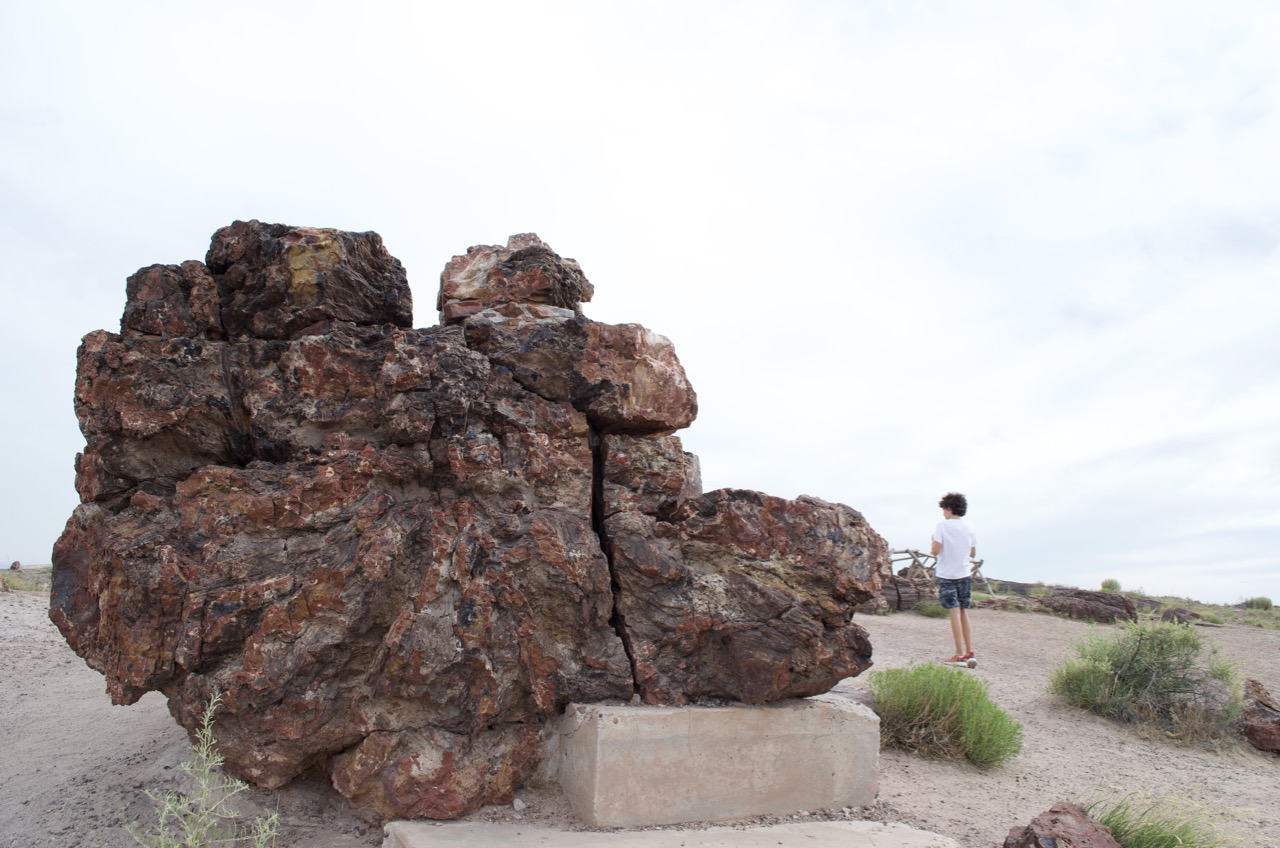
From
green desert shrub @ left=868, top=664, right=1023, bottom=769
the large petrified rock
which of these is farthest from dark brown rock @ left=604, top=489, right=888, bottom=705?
green desert shrub @ left=868, top=664, right=1023, bottom=769

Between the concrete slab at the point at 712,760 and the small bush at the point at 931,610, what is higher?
the small bush at the point at 931,610

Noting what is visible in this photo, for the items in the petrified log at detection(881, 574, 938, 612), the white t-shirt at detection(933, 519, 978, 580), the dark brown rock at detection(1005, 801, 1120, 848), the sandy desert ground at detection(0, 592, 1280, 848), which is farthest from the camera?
the petrified log at detection(881, 574, 938, 612)

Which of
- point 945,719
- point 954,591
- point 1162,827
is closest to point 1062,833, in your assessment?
point 1162,827

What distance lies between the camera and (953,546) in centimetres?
907

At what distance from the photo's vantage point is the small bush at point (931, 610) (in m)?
17.2

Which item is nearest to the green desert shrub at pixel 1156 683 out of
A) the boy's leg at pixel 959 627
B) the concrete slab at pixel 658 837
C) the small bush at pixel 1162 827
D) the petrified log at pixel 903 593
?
the boy's leg at pixel 959 627

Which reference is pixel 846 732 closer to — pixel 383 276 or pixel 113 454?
pixel 383 276

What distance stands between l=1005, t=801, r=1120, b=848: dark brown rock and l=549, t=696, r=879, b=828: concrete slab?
83 centimetres

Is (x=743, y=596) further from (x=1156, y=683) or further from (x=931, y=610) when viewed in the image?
(x=931, y=610)

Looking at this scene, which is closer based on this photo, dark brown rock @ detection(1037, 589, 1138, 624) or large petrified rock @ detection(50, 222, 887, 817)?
large petrified rock @ detection(50, 222, 887, 817)

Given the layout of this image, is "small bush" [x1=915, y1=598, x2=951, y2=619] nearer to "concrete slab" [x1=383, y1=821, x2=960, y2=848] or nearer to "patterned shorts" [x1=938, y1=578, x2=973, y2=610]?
"patterned shorts" [x1=938, y1=578, x2=973, y2=610]

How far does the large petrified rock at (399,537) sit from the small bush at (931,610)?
13.7 metres

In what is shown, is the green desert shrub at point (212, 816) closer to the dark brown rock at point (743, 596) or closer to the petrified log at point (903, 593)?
the dark brown rock at point (743, 596)

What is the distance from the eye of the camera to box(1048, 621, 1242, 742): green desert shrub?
7.68 metres
